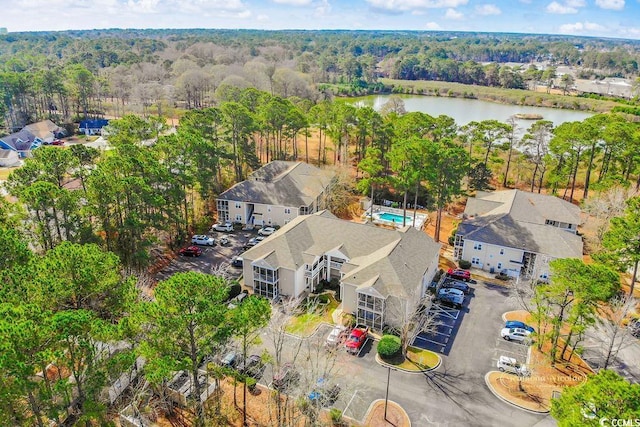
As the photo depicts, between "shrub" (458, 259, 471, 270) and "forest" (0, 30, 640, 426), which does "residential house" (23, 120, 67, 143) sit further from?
"shrub" (458, 259, 471, 270)

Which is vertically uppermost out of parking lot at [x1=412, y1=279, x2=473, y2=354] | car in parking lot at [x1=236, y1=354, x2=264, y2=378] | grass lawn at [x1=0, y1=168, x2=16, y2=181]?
grass lawn at [x1=0, y1=168, x2=16, y2=181]

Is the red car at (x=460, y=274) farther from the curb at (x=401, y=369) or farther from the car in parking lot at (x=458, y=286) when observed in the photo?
the curb at (x=401, y=369)

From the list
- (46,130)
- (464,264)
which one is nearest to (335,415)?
(464,264)

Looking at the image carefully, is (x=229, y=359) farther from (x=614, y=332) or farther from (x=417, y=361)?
(x=614, y=332)

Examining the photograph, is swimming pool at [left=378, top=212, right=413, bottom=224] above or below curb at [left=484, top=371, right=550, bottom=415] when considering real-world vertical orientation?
above

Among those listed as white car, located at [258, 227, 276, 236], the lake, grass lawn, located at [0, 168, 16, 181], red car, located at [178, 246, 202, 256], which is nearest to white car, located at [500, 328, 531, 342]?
white car, located at [258, 227, 276, 236]

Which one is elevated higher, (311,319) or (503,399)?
(311,319)
